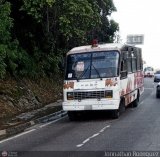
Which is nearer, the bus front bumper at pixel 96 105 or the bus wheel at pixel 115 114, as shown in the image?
the bus front bumper at pixel 96 105

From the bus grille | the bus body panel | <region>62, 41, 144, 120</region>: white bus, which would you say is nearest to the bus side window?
<region>62, 41, 144, 120</region>: white bus

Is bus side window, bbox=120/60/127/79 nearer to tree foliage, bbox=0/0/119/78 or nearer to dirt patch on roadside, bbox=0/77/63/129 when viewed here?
dirt patch on roadside, bbox=0/77/63/129

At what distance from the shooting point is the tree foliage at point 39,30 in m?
22.1

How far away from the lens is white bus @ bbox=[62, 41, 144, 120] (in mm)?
17359

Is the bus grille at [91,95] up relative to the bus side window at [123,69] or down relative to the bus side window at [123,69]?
down

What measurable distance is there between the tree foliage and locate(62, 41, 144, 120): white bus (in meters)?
3.40

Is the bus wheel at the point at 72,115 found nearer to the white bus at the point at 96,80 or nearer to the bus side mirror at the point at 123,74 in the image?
the white bus at the point at 96,80

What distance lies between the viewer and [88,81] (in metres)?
17.5

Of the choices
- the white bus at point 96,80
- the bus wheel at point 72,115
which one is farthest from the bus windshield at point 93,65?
the bus wheel at point 72,115

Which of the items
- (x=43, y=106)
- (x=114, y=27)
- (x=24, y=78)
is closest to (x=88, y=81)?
(x=43, y=106)

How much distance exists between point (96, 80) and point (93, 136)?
13.2 ft

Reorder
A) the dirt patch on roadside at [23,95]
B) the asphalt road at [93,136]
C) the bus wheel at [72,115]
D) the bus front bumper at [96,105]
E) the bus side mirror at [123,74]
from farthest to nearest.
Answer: the dirt patch on roadside at [23,95]
the bus wheel at [72,115]
the bus side mirror at [123,74]
the bus front bumper at [96,105]
the asphalt road at [93,136]

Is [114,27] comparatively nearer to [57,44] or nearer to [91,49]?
[57,44]

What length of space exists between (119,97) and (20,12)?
406 inches
